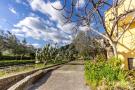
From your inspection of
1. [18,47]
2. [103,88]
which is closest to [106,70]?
[103,88]

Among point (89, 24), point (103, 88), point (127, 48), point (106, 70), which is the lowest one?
point (103, 88)

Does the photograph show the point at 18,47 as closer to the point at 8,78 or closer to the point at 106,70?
the point at 8,78

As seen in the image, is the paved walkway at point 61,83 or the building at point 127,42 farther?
the building at point 127,42

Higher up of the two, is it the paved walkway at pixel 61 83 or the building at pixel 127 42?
the building at pixel 127 42

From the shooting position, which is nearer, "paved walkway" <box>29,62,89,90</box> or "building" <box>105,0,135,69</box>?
"paved walkway" <box>29,62,89,90</box>

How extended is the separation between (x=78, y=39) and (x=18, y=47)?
66.8 ft

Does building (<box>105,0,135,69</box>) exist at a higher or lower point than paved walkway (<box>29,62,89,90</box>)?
higher

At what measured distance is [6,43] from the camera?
66.9 meters

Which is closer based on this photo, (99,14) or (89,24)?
(99,14)

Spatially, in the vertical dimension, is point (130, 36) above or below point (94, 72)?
above

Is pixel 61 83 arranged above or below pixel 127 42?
below

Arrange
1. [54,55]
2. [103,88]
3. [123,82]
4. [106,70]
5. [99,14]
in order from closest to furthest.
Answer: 1. [123,82]
2. [103,88]
3. [106,70]
4. [99,14]
5. [54,55]

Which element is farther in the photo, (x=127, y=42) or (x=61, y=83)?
(x=127, y=42)

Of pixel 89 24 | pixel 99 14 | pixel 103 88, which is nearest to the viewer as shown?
pixel 103 88
